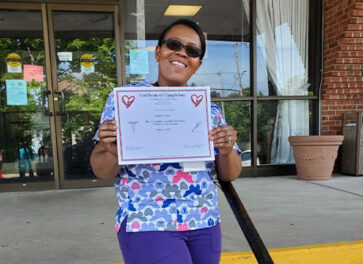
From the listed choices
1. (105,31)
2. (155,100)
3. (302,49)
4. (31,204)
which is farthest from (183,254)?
(302,49)

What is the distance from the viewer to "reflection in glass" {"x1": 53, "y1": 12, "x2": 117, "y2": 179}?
4.32m

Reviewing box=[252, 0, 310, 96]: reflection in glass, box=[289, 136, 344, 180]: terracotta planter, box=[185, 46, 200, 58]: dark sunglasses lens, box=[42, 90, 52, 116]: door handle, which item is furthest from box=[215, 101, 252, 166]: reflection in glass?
box=[185, 46, 200, 58]: dark sunglasses lens

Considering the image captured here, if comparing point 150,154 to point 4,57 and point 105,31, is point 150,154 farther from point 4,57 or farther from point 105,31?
point 4,57

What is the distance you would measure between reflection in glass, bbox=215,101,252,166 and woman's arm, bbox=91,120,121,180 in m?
3.84

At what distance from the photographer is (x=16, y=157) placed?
439 centimetres

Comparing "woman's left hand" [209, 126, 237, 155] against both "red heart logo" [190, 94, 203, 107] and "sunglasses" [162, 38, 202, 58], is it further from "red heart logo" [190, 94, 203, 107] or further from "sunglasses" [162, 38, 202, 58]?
"sunglasses" [162, 38, 202, 58]

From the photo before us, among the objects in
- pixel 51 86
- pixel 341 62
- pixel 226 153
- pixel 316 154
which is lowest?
pixel 316 154

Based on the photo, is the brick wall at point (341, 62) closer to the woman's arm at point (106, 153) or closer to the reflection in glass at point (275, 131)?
the reflection in glass at point (275, 131)

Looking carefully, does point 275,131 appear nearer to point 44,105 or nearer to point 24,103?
point 44,105

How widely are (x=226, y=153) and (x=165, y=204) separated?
1.08 ft

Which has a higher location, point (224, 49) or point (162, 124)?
point (224, 49)

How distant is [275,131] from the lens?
504 centimetres

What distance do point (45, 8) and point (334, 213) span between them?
171 inches

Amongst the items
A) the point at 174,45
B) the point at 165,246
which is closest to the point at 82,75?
the point at 174,45
